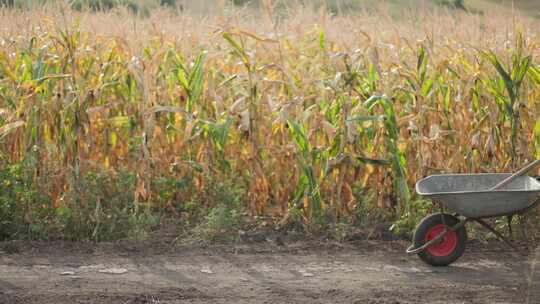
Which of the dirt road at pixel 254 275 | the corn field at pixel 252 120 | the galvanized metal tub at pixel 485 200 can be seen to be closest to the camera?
the dirt road at pixel 254 275

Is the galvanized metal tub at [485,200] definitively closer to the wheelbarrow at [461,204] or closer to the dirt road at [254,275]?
the wheelbarrow at [461,204]

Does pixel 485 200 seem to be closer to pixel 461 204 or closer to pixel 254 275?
pixel 461 204

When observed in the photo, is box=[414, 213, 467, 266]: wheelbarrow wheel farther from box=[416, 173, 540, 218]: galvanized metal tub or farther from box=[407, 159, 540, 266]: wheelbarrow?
box=[416, 173, 540, 218]: galvanized metal tub

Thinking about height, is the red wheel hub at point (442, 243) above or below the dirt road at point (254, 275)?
above

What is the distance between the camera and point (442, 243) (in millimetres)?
5645

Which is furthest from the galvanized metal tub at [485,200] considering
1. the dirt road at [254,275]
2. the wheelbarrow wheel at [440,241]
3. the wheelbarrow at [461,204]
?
the dirt road at [254,275]

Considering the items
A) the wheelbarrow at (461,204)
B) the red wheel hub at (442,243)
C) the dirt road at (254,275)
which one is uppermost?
the wheelbarrow at (461,204)

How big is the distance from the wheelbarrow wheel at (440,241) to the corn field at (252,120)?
1.68 ft

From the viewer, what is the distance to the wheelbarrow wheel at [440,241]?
561 centimetres

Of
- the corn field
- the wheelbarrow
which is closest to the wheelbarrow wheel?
the wheelbarrow

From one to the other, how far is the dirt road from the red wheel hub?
13 cm

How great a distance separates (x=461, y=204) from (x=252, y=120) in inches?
73.9

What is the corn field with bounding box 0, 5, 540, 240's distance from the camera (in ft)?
20.3

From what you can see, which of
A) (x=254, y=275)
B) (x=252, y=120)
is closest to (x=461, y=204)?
(x=254, y=275)
